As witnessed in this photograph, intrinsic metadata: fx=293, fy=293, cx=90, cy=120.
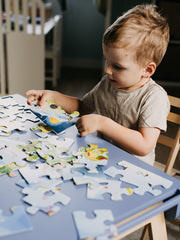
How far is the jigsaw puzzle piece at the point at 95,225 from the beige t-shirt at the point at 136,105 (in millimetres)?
448

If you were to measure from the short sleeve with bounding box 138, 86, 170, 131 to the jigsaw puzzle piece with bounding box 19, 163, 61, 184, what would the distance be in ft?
1.28

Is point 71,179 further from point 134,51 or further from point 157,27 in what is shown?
point 157,27

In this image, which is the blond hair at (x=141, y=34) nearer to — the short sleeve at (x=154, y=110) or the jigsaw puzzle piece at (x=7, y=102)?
the short sleeve at (x=154, y=110)

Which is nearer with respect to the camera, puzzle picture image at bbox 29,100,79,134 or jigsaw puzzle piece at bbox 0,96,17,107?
puzzle picture image at bbox 29,100,79,134

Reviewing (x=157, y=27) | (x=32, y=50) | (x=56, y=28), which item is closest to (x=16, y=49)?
(x=32, y=50)

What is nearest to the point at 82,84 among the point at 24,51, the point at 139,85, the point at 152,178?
the point at 24,51

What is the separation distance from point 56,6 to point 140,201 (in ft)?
15.1

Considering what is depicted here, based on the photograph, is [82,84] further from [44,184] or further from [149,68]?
[44,184]

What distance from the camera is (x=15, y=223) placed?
0.61 metres

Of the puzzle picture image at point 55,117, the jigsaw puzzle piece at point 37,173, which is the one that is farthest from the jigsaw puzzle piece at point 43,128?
the jigsaw puzzle piece at point 37,173

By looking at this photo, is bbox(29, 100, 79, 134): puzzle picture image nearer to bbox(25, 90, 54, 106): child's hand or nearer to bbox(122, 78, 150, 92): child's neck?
bbox(25, 90, 54, 106): child's hand

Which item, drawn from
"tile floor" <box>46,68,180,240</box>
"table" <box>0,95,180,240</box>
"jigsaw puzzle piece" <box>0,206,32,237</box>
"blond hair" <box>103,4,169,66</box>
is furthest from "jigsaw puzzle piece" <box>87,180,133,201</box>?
"tile floor" <box>46,68,180,240</box>

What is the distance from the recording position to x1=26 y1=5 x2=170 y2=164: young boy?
0.95m

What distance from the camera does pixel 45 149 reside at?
90 cm
